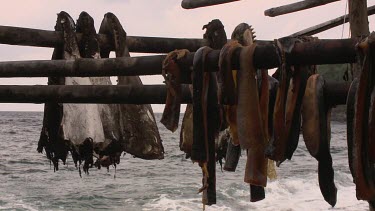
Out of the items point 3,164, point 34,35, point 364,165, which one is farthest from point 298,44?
point 3,164

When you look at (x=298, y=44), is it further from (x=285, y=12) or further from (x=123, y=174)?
(x=123, y=174)

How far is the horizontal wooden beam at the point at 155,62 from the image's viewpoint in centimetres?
233

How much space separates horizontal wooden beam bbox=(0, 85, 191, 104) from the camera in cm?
294

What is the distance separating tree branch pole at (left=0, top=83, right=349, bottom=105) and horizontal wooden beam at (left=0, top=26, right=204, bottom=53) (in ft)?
1.33

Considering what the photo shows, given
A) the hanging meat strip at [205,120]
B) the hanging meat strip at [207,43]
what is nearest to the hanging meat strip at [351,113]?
the hanging meat strip at [205,120]

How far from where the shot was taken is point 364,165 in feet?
7.45

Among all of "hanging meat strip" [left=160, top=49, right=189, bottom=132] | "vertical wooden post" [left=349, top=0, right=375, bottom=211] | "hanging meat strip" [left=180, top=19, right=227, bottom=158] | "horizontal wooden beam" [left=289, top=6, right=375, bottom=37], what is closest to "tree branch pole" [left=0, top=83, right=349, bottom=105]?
"hanging meat strip" [left=160, top=49, right=189, bottom=132]

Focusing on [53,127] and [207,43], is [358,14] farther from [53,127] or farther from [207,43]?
[53,127]

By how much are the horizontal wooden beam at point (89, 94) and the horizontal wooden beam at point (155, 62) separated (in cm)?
9

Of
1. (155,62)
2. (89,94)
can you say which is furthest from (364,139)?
(89,94)

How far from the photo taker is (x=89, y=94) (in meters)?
3.08

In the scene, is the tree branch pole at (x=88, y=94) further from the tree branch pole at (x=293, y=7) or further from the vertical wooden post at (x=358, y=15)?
the tree branch pole at (x=293, y=7)

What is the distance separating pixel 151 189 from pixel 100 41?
78.7ft

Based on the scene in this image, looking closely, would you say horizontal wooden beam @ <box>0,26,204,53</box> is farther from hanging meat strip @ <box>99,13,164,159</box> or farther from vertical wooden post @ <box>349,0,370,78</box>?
vertical wooden post @ <box>349,0,370,78</box>
